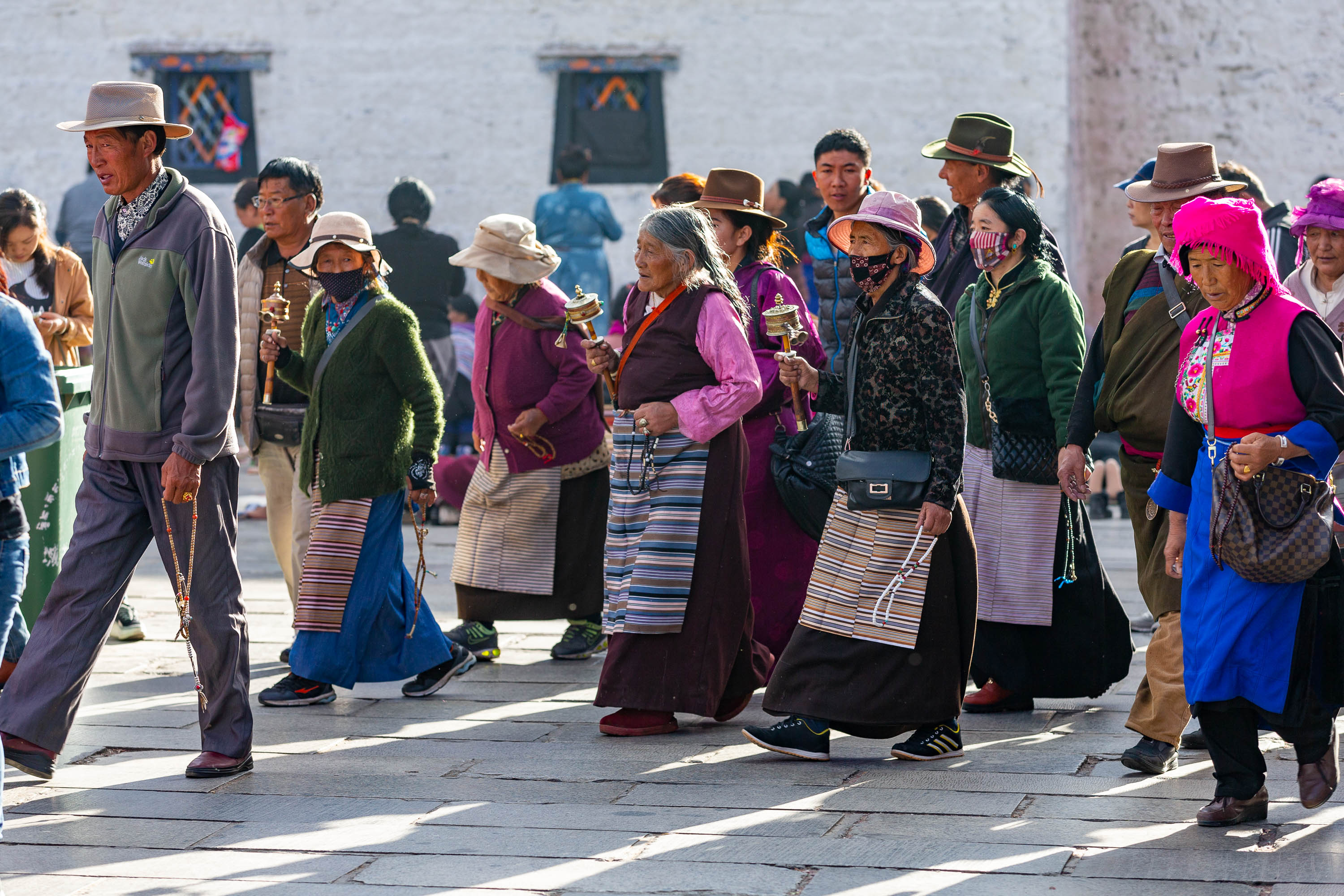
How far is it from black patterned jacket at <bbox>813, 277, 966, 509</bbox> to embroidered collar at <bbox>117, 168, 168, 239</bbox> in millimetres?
2116

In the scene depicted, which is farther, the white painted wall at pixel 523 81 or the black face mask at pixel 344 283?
the white painted wall at pixel 523 81

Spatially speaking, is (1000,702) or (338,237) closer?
(1000,702)

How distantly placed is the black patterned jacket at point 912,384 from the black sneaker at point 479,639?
223 cm

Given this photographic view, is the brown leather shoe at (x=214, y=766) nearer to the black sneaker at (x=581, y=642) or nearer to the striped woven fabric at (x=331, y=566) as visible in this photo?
the striped woven fabric at (x=331, y=566)

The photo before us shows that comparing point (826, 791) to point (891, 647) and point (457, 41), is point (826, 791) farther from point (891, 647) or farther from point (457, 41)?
point (457, 41)

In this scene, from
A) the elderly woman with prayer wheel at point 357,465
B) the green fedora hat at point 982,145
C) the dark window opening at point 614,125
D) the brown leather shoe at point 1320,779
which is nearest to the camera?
the brown leather shoe at point 1320,779

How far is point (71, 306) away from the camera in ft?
25.3

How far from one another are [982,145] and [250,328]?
9.53 feet

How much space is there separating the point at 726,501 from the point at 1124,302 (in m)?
1.42

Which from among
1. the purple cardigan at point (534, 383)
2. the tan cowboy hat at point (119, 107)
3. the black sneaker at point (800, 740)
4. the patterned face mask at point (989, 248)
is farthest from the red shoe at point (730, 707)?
the tan cowboy hat at point (119, 107)

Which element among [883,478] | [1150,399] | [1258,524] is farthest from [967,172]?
[1258,524]

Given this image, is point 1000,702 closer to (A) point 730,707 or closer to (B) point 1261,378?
(A) point 730,707

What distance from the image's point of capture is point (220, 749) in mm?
5062

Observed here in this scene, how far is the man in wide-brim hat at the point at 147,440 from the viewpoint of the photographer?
4871 mm
